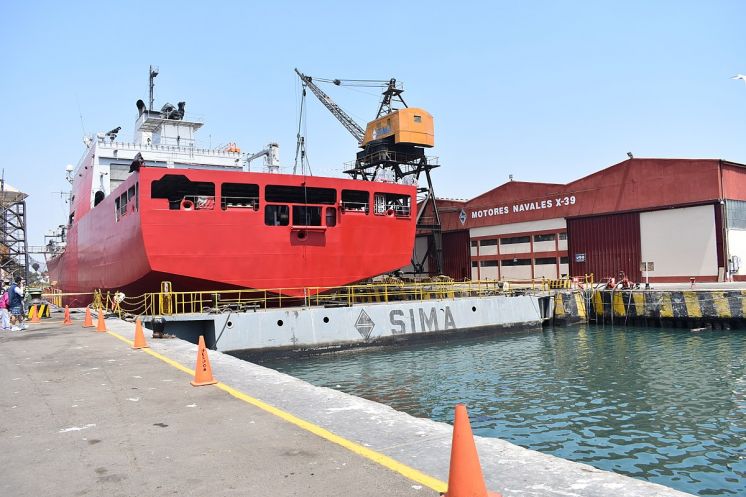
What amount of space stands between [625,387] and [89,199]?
24983 mm

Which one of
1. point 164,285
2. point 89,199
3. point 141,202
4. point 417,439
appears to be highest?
point 89,199

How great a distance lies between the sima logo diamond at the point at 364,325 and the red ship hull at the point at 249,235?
1.79 m

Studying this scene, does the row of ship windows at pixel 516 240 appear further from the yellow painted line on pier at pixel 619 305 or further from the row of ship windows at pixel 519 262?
the yellow painted line on pier at pixel 619 305

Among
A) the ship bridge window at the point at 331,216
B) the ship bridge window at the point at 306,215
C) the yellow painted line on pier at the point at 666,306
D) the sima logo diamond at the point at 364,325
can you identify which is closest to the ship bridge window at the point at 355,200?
the ship bridge window at the point at 331,216

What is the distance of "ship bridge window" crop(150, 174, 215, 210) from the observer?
17.4m

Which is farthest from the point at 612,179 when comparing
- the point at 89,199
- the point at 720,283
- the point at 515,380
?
the point at 89,199

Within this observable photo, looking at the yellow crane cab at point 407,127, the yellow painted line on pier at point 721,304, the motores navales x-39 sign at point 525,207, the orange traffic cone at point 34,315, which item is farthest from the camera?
the yellow crane cab at point 407,127

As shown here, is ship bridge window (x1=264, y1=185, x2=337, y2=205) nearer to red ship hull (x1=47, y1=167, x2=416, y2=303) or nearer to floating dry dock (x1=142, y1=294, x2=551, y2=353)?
red ship hull (x1=47, y1=167, x2=416, y2=303)

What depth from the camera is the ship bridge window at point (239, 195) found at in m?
18.0

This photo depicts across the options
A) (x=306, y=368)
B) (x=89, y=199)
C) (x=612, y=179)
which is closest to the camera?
(x=306, y=368)

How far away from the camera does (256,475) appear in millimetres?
4320

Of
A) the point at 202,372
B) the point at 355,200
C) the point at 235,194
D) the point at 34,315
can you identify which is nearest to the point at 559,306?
the point at 355,200

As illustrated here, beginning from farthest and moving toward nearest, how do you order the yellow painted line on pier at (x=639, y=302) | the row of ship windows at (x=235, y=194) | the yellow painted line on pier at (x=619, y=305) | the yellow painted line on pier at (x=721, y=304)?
the yellow painted line on pier at (x=619, y=305) < the yellow painted line on pier at (x=639, y=302) < the yellow painted line on pier at (x=721, y=304) < the row of ship windows at (x=235, y=194)

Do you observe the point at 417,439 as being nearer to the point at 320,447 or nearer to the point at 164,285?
the point at 320,447
